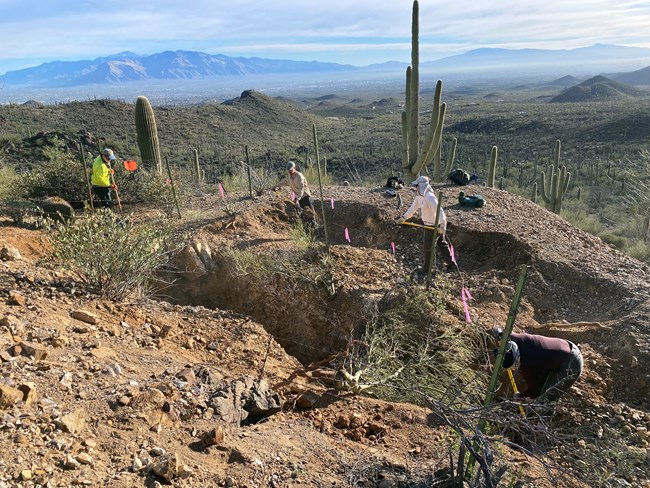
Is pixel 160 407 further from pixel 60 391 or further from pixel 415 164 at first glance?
pixel 415 164

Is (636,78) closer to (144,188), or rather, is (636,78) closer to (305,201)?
(305,201)

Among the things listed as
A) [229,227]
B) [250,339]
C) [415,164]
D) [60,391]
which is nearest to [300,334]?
[250,339]

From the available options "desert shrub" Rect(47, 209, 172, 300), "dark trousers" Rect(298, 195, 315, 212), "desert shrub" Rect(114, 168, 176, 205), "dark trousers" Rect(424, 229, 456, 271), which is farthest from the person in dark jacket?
"desert shrub" Rect(114, 168, 176, 205)

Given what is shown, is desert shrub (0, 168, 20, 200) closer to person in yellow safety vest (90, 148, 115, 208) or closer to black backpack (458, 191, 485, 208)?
person in yellow safety vest (90, 148, 115, 208)

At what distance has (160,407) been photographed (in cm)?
338

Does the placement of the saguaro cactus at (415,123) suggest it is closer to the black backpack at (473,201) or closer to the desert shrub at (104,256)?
the black backpack at (473,201)

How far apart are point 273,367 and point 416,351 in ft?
6.07

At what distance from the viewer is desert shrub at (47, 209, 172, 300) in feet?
16.3

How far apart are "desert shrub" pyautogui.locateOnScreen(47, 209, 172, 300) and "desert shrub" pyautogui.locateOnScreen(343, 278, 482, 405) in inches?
101

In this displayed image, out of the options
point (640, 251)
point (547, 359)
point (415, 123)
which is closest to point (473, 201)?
point (415, 123)

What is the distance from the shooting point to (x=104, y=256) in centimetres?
503

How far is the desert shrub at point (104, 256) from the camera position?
4953 millimetres

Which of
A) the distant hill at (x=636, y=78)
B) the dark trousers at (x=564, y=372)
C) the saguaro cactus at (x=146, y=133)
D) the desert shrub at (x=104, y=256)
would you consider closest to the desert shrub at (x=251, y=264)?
the desert shrub at (x=104, y=256)

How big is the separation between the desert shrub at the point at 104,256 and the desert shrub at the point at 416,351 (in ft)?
8.43
